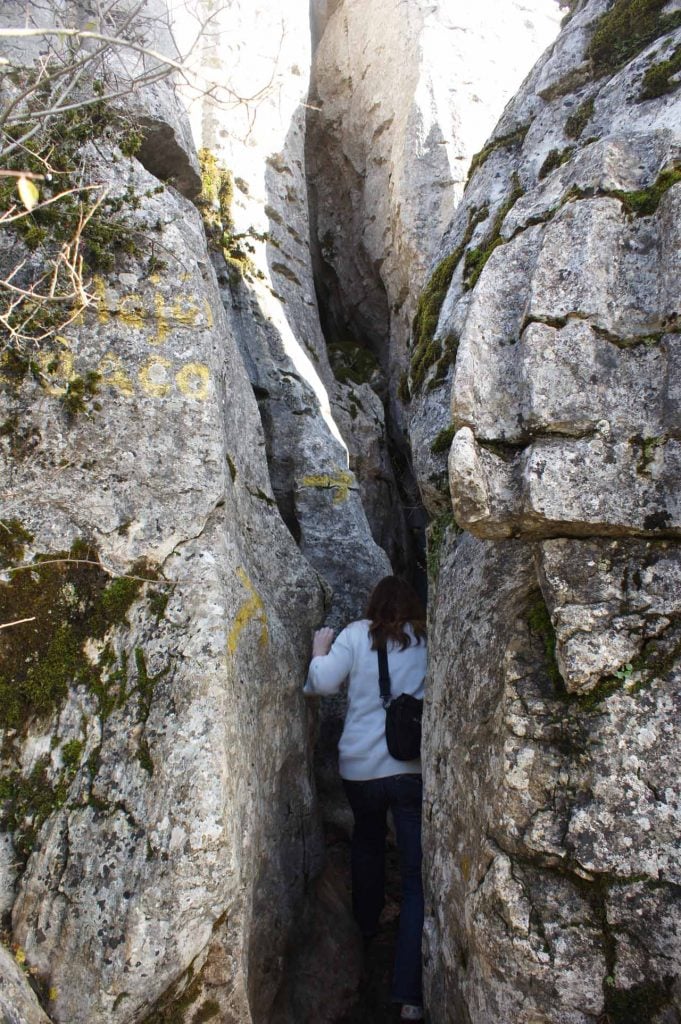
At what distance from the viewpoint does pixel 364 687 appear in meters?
4.78

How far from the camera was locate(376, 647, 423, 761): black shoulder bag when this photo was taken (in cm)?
456

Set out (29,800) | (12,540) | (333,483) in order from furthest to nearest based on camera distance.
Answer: (333,483)
(12,540)
(29,800)

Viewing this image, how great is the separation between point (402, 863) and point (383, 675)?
1.12 metres

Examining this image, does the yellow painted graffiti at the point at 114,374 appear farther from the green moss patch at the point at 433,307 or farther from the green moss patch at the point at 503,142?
the green moss patch at the point at 503,142

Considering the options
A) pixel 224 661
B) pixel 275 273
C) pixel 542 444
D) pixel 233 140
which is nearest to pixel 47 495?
pixel 224 661

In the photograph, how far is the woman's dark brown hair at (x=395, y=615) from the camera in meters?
4.79

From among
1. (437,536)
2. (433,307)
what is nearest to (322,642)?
(437,536)

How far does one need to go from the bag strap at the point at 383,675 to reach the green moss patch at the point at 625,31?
3801 mm

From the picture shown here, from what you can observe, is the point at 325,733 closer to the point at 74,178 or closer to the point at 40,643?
the point at 40,643

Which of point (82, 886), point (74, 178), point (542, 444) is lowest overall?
point (82, 886)

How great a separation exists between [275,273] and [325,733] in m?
4.74

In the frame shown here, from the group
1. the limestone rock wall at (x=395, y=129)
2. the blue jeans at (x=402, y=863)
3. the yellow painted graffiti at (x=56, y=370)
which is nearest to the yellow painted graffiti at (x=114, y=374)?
the yellow painted graffiti at (x=56, y=370)

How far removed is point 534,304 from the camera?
3.48m

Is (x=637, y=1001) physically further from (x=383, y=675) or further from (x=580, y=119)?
(x=580, y=119)
